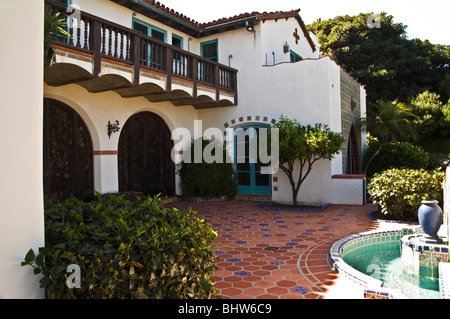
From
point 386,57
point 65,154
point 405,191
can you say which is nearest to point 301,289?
point 405,191

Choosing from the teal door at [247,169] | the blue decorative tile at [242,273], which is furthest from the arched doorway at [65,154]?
the blue decorative tile at [242,273]

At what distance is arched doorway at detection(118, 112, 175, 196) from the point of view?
1110cm

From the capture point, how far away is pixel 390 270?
5.34 metres

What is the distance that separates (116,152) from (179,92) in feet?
8.67

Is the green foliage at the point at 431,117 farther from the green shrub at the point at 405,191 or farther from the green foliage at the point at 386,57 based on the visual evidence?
the green shrub at the point at 405,191

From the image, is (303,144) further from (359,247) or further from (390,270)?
(390,270)

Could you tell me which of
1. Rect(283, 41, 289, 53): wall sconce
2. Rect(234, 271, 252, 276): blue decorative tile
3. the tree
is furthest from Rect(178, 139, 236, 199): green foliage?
Rect(234, 271, 252, 276): blue decorative tile

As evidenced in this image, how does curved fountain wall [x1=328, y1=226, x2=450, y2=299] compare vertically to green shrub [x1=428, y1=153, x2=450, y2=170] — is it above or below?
below

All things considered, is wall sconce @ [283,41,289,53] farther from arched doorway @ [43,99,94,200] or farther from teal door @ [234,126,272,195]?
arched doorway @ [43,99,94,200]

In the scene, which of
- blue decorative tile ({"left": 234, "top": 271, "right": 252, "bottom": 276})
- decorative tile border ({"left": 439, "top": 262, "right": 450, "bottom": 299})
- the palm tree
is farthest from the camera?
the palm tree

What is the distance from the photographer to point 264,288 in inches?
175

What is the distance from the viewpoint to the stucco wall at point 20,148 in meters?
2.46

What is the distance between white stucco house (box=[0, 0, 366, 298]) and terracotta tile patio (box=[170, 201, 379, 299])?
2.24 meters
